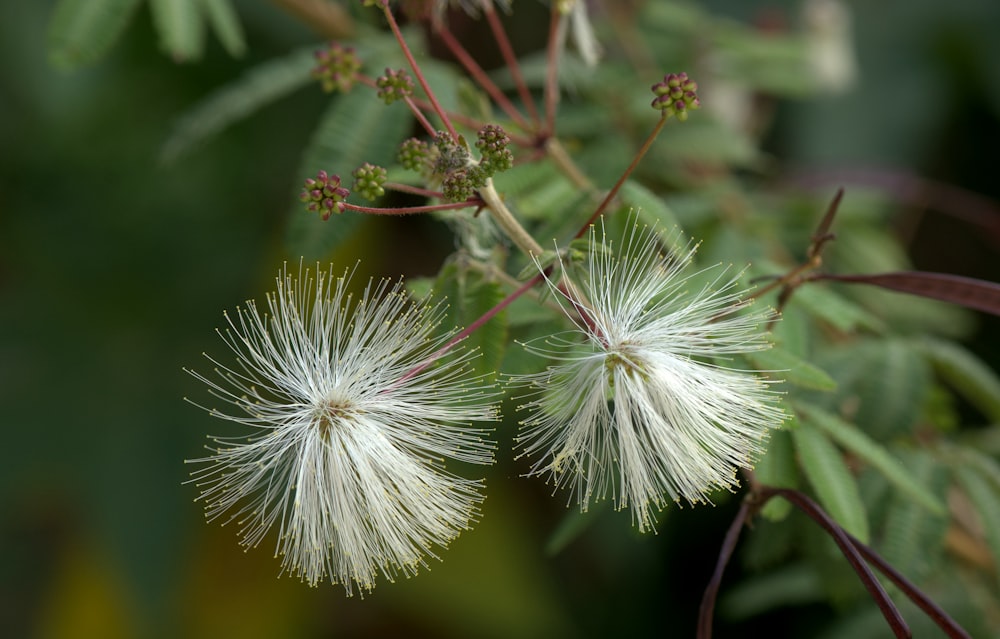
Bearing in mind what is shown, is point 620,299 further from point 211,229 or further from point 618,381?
point 211,229

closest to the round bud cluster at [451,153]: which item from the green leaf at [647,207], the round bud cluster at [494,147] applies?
the round bud cluster at [494,147]

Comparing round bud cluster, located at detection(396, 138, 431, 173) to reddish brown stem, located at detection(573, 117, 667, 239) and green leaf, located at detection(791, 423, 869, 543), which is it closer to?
reddish brown stem, located at detection(573, 117, 667, 239)

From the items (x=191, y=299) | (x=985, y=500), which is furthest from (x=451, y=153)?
(x=191, y=299)

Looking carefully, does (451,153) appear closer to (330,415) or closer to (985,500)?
(330,415)

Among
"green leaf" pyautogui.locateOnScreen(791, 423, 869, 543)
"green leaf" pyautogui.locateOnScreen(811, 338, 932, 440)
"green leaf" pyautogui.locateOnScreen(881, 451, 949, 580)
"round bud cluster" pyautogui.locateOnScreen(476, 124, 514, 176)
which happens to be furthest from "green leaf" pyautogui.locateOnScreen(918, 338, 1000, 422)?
"round bud cluster" pyautogui.locateOnScreen(476, 124, 514, 176)

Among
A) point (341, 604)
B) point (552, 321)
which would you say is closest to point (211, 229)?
point (341, 604)

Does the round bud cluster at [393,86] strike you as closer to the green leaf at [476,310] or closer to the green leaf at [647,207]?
the green leaf at [476,310]
